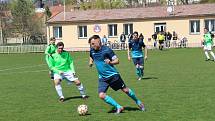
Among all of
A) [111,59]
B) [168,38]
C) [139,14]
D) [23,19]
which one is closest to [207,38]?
[111,59]

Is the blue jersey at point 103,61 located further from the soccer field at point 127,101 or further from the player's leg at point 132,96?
the soccer field at point 127,101

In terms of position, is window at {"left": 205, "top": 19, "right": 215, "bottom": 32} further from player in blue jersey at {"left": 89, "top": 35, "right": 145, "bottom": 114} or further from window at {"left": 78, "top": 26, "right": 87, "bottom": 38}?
player in blue jersey at {"left": 89, "top": 35, "right": 145, "bottom": 114}

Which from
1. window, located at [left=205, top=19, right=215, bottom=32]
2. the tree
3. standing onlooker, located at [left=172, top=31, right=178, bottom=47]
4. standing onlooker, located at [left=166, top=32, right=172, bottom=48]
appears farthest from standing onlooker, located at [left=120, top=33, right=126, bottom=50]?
the tree

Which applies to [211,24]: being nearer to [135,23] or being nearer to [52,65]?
[135,23]

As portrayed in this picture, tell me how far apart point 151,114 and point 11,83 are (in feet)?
34.7

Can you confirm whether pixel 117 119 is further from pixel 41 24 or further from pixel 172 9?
pixel 41 24

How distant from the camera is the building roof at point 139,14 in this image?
56.2m

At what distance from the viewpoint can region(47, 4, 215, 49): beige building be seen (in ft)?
181

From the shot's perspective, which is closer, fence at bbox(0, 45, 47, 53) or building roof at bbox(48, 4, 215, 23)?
building roof at bbox(48, 4, 215, 23)

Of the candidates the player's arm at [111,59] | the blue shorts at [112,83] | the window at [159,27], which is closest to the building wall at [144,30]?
the window at [159,27]

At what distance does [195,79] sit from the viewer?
1877cm

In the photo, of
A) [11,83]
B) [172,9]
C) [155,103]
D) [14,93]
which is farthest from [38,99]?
[172,9]

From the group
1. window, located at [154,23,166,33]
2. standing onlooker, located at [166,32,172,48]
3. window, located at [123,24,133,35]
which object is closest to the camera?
standing onlooker, located at [166,32,172,48]

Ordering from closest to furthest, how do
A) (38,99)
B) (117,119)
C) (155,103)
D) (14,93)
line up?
(117,119)
(155,103)
(38,99)
(14,93)
